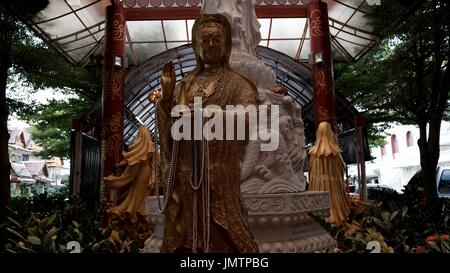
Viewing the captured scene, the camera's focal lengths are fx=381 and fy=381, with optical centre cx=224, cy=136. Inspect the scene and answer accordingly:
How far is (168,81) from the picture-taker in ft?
9.16

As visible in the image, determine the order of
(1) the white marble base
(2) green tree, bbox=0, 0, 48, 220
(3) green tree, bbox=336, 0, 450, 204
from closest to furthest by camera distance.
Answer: (1) the white marble base, (2) green tree, bbox=0, 0, 48, 220, (3) green tree, bbox=336, 0, 450, 204

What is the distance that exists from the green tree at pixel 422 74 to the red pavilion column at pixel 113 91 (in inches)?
272

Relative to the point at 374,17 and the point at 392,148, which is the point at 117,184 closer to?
the point at 374,17

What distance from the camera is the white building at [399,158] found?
2366 cm

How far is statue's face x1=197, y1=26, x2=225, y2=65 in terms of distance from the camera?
3449 mm

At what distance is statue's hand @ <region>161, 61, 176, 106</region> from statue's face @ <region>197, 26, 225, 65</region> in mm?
793

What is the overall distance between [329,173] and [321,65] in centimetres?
507

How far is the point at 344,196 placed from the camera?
A: 20.7ft

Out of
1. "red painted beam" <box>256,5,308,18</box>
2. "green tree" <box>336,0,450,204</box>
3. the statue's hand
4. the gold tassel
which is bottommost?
the gold tassel

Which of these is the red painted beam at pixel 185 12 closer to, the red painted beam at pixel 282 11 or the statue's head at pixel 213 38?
the red painted beam at pixel 282 11

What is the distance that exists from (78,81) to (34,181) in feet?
45.0

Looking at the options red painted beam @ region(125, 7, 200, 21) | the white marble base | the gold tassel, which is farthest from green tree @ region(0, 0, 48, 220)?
the gold tassel

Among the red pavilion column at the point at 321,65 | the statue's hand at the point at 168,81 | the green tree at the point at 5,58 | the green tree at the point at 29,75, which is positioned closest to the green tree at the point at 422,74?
the red pavilion column at the point at 321,65

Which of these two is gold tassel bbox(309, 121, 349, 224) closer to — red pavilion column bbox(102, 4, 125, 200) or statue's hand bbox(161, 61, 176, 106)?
statue's hand bbox(161, 61, 176, 106)
